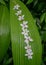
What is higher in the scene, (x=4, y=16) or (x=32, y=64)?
(x=4, y=16)

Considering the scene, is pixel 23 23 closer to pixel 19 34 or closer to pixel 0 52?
pixel 19 34

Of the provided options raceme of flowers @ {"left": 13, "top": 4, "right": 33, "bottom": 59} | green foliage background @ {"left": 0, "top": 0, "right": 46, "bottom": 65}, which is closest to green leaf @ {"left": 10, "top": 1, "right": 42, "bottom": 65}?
raceme of flowers @ {"left": 13, "top": 4, "right": 33, "bottom": 59}

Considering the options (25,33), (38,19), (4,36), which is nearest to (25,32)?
(25,33)

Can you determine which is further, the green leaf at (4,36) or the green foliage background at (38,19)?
the green foliage background at (38,19)

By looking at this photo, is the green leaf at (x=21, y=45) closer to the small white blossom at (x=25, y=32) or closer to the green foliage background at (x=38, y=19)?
the small white blossom at (x=25, y=32)

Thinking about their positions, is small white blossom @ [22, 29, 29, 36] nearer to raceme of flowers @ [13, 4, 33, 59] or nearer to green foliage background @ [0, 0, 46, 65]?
raceme of flowers @ [13, 4, 33, 59]

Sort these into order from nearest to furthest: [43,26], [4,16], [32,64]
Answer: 1. [32,64]
2. [4,16]
3. [43,26]

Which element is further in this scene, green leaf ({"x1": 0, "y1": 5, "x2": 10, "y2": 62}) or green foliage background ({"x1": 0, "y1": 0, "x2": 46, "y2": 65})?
green foliage background ({"x1": 0, "y1": 0, "x2": 46, "y2": 65})

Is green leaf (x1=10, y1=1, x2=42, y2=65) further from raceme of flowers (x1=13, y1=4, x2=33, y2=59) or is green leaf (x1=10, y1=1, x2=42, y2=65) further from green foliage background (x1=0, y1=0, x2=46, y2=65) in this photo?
green foliage background (x1=0, y1=0, x2=46, y2=65)

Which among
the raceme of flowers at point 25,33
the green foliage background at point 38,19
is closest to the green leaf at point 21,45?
the raceme of flowers at point 25,33

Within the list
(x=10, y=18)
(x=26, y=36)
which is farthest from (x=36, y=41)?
(x=10, y=18)

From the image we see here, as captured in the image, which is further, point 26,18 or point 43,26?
point 43,26
